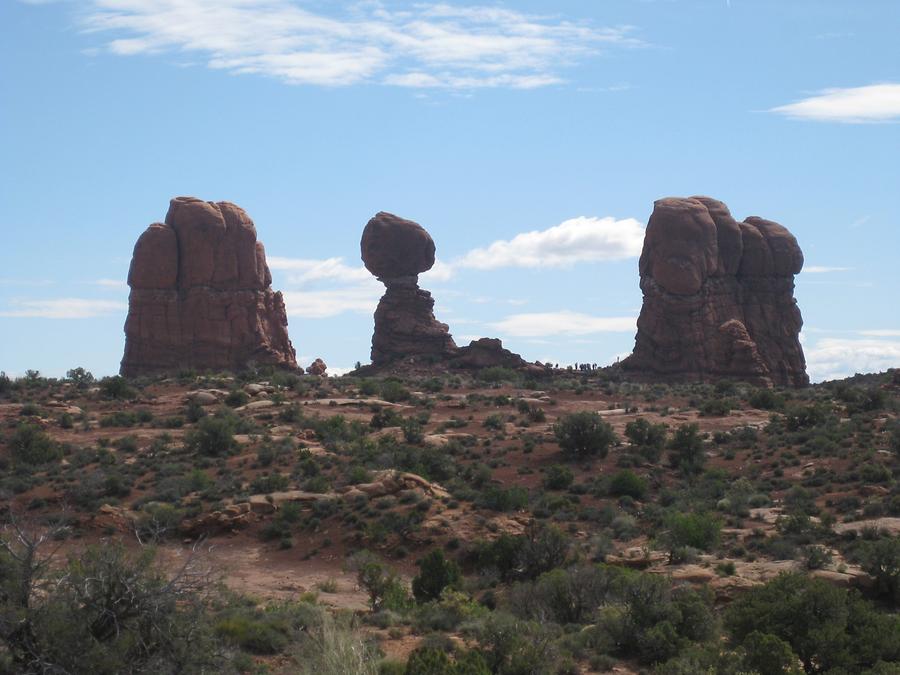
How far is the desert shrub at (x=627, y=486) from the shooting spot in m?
34.2

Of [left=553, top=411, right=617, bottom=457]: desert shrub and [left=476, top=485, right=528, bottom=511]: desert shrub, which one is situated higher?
[left=553, top=411, right=617, bottom=457]: desert shrub


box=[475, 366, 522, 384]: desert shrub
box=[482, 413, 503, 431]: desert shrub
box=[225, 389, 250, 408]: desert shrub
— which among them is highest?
box=[475, 366, 522, 384]: desert shrub

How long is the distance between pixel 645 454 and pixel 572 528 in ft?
32.6

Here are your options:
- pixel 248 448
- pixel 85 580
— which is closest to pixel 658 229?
pixel 248 448

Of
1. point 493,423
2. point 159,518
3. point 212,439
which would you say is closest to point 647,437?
point 493,423

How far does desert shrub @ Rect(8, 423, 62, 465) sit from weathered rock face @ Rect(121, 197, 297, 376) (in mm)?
30233

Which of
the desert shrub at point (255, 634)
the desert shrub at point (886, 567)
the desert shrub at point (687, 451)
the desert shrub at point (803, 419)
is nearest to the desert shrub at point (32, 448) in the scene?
the desert shrub at point (687, 451)

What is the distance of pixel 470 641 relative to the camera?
18.4m

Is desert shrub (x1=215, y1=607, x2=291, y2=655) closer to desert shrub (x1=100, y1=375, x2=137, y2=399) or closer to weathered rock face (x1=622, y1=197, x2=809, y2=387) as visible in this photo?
desert shrub (x1=100, y1=375, x2=137, y2=399)

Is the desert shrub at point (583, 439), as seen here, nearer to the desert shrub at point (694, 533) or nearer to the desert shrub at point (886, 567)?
the desert shrub at point (694, 533)

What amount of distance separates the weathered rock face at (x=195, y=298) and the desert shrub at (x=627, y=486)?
126ft

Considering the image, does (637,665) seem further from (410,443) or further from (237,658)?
(410,443)

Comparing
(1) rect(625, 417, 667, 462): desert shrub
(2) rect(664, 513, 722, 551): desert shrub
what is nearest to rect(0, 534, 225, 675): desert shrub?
(2) rect(664, 513, 722, 551): desert shrub

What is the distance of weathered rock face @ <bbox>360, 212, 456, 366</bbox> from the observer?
75750mm
